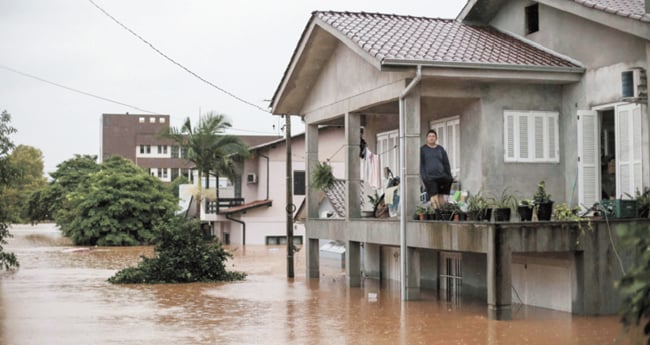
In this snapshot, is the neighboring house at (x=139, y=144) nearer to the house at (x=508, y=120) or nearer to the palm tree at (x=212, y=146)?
the palm tree at (x=212, y=146)

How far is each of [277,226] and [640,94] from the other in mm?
35934

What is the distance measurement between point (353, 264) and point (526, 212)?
709 centimetres

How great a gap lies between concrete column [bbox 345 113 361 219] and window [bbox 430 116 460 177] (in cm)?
212

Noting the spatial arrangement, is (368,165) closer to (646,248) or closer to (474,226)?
(474,226)

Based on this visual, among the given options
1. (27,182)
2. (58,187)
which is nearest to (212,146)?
(58,187)

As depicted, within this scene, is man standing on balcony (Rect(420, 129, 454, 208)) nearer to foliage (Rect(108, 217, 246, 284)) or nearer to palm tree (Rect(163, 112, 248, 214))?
foliage (Rect(108, 217, 246, 284))

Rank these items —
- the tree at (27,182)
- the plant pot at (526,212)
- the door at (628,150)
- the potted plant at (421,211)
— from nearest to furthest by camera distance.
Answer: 1. the plant pot at (526,212)
2. the door at (628,150)
3. the potted plant at (421,211)
4. the tree at (27,182)

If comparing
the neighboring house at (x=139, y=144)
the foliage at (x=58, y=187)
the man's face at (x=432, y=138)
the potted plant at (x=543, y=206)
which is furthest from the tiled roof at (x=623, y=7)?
the neighboring house at (x=139, y=144)

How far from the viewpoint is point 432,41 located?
19.6 meters

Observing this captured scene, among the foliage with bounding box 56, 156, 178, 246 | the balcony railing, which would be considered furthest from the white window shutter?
the balcony railing

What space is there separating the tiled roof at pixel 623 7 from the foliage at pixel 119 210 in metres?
35.9

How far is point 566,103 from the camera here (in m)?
18.7

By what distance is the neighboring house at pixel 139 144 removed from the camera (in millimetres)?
103250

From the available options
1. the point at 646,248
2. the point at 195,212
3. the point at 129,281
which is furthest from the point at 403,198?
the point at 195,212
